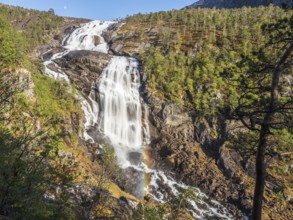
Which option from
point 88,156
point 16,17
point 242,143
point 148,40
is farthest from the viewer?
point 16,17

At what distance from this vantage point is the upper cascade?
9612 cm

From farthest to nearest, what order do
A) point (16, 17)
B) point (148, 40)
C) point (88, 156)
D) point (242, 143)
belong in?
1. point (16, 17)
2. point (148, 40)
3. point (88, 156)
4. point (242, 143)

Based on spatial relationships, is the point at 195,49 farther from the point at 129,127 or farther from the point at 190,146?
the point at 129,127

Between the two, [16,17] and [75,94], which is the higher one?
[16,17]

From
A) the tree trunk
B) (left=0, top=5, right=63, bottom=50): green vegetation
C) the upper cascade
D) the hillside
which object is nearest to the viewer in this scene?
the tree trunk

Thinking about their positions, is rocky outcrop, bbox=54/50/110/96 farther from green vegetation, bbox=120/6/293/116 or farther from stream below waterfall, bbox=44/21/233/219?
green vegetation, bbox=120/6/293/116

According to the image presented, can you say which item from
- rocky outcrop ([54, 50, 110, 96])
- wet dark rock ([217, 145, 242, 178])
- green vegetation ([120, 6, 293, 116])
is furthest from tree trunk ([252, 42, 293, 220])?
rocky outcrop ([54, 50, 110, 96])

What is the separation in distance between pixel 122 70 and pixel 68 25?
67.4 meters

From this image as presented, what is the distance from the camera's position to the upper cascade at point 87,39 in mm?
96125

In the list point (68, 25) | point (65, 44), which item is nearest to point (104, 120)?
point (65, 44)

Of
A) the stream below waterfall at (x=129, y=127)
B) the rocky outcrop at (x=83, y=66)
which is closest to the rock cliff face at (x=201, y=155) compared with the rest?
the stream below waterfall at (x=129, y=127)

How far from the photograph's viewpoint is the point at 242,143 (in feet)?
48.4

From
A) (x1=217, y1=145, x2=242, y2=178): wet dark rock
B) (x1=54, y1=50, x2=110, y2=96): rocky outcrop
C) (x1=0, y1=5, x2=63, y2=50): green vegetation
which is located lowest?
(x1=217, y1=145, x2=242, y2=178): wet dark rock

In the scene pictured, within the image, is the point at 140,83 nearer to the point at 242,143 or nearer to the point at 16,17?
the point at 242,143
